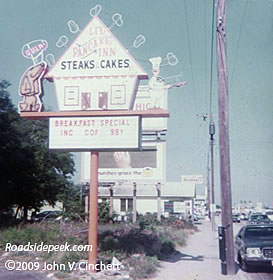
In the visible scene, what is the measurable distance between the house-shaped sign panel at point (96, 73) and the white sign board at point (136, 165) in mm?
18094

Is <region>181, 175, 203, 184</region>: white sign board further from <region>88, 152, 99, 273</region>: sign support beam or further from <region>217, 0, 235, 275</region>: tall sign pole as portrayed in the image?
<region>88, 152, 99, 273</region>: sign support beam

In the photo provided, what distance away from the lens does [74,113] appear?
39.4 ft

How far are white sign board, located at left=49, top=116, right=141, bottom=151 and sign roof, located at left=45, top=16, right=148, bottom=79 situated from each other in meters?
1.36

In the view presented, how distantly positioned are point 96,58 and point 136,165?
1850 cm

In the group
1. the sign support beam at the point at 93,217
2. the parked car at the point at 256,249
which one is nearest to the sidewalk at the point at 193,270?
the parked car at the point at 256,249

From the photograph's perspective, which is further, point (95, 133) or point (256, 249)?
point (256, 249)

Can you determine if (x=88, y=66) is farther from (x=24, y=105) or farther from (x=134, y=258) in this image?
(x=134, y=258)

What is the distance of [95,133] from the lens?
39.1ft

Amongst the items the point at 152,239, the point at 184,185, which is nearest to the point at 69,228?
the point at 152,239

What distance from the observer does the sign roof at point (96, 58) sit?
39.8ft

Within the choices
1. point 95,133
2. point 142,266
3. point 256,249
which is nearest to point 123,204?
point 256,249

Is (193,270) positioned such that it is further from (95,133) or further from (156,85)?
(156,85)

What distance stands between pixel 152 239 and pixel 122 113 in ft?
21.1

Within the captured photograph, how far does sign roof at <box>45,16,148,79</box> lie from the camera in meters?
12.1
